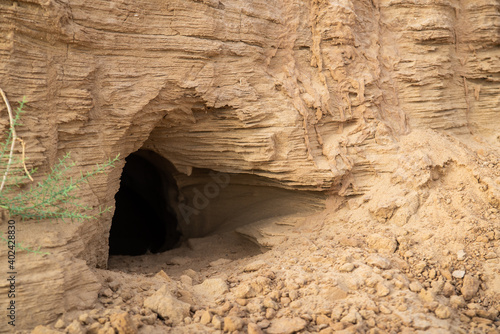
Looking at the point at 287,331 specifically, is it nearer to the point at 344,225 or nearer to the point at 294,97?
the point at 344,225

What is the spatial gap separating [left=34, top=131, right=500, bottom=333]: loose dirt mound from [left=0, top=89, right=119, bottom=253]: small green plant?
1.97ft

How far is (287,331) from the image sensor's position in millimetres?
2799

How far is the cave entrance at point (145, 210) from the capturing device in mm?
5948

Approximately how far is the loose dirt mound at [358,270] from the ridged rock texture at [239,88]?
263 millimetres

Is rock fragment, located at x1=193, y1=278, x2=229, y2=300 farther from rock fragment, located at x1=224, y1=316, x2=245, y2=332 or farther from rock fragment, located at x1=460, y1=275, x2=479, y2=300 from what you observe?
rock fragment, located at x1=460, y1=275, x2=479, y2=300

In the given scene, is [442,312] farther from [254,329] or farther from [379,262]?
[254,329]

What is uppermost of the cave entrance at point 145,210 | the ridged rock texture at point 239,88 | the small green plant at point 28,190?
the ridged rock texture at point 239,88

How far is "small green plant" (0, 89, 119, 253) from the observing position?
2816 mm

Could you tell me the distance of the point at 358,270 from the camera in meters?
3.37

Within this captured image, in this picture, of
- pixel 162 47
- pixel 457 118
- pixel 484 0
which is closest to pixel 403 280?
pixel 457 118

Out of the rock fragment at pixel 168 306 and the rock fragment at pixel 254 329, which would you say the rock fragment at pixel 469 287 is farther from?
the rock fragment at pixel 168 306

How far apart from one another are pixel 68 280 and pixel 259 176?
2.46m

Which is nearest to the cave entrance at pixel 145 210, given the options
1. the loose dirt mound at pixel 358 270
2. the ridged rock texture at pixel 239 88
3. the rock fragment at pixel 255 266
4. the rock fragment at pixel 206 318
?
the ridged rock texture at pixel 239 88

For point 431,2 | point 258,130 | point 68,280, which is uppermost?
point 431,2
